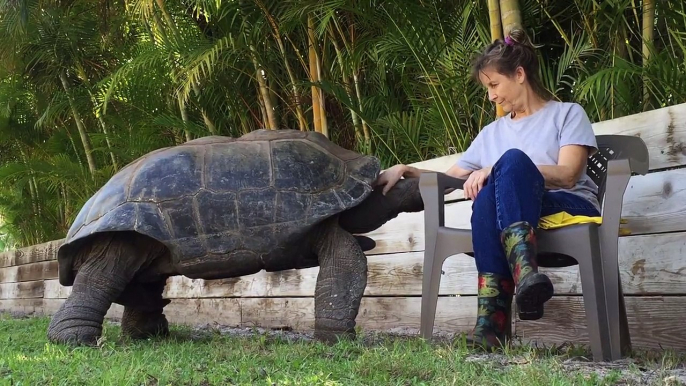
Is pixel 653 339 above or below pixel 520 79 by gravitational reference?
below

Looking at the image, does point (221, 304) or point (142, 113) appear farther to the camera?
point (142, 113)

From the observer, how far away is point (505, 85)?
112 inches

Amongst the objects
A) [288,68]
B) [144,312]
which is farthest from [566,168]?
[288,68]

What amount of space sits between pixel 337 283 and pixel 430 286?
0.52 metres

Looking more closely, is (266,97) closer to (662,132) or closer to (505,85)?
(505,85)

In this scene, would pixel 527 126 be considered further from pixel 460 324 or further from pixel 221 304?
pixel 221 304

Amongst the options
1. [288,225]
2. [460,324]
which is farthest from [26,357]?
[460,324]

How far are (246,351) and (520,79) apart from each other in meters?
1.51

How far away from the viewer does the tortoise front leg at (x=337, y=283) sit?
320cm

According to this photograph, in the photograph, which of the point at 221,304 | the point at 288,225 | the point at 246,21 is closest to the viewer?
the point at 288,225

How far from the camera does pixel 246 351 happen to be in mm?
2832

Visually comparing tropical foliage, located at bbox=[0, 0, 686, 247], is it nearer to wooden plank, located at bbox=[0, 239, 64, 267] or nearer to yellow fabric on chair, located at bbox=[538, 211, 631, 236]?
wooden plank, located at bbox=[0, 239, 64, 267]

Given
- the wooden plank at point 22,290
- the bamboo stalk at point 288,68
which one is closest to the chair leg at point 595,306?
the bamboo stalk at point 288,68

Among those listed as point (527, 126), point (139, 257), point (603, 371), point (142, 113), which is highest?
point (142, 113)
